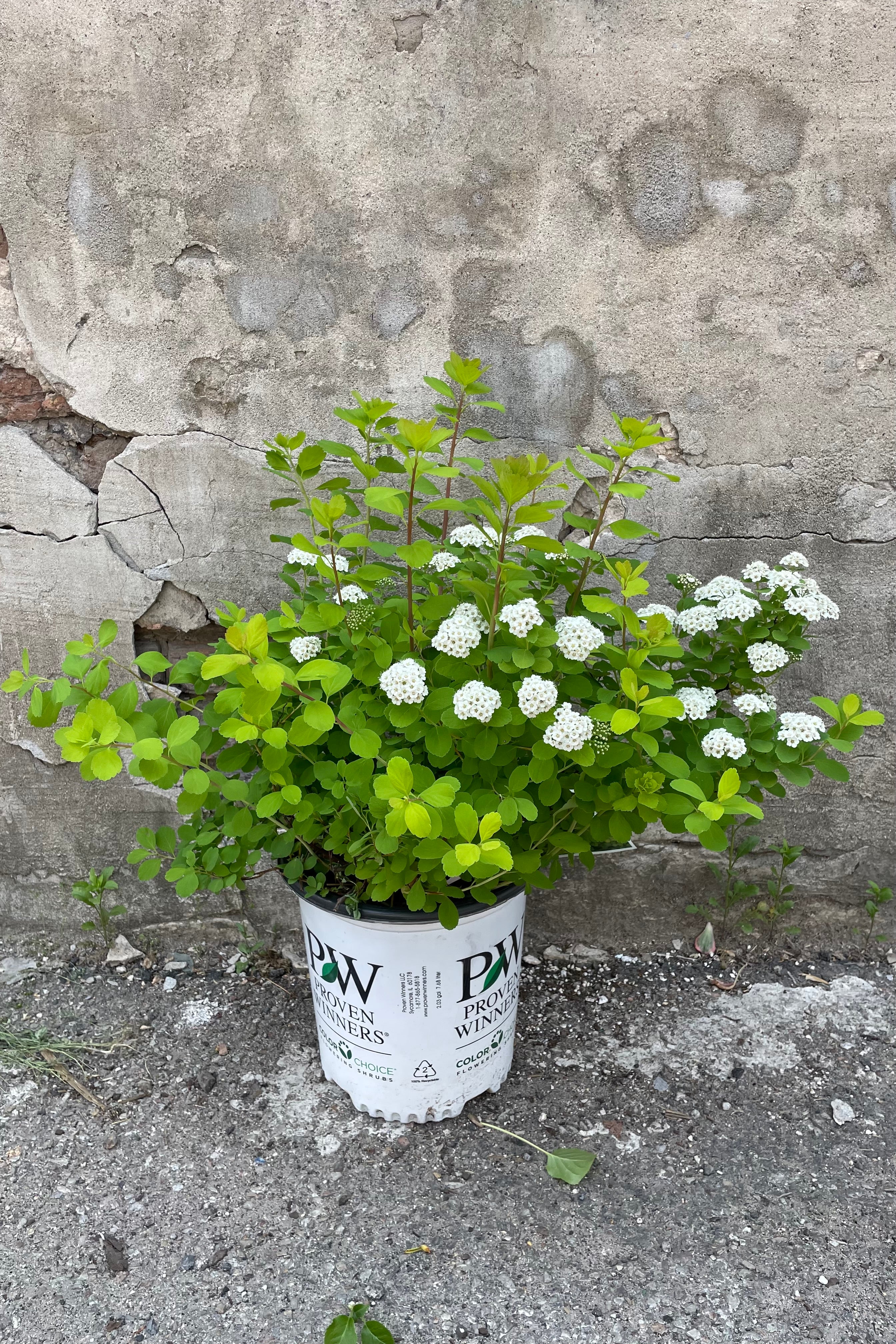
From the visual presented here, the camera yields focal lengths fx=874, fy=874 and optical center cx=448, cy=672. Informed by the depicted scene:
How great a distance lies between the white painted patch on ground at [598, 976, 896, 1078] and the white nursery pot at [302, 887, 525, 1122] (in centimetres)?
38

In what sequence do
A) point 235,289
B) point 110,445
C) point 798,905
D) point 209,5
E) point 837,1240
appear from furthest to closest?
1. point 798,905
2. point 110,445
3. point 235,289
4. point 209,5
5. point 837,1240

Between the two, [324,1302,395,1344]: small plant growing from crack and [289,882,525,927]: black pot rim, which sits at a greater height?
[289,882,525,927]: black pot rim

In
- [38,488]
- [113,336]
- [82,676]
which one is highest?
[113,336]

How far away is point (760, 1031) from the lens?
2.12m

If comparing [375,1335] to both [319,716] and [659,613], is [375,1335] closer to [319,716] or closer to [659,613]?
[319,716]

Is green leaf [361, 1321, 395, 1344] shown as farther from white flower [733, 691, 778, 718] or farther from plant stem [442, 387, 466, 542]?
plant stem [442, 387, 466, 542]

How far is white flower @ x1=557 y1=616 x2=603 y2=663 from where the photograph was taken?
140 centimetres

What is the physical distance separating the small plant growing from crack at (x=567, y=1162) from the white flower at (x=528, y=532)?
1.25m

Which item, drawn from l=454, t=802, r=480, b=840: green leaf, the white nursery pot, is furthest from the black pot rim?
l=454, t=802, r=480, b=840: green leaf

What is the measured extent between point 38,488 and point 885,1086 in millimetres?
2410

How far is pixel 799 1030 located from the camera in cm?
212

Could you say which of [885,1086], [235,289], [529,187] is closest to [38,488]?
[235,289]

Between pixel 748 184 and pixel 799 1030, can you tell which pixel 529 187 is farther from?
pixel 799 1030

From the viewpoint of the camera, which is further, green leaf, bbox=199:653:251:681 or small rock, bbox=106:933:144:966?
small rock, bbox=106:933:144:966
